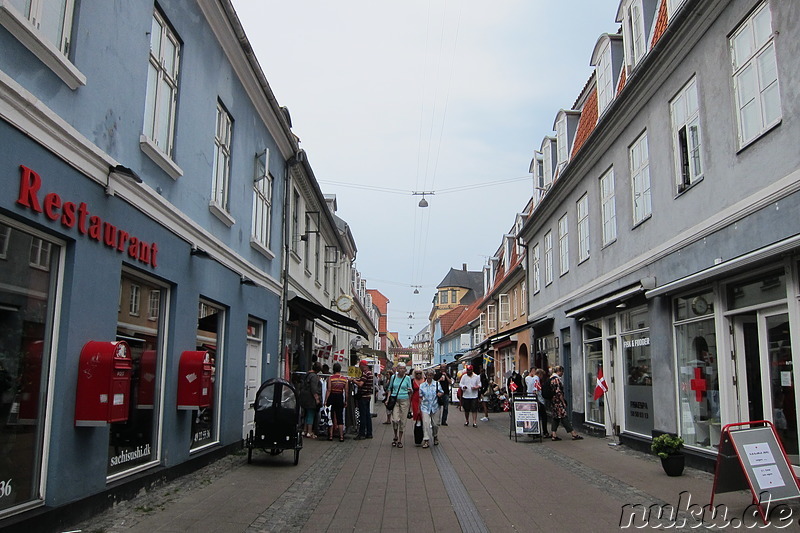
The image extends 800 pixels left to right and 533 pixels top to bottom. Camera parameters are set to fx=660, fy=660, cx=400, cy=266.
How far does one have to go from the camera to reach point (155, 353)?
871 centimetres

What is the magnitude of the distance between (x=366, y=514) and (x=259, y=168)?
8.14 m

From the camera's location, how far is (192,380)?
9.17m

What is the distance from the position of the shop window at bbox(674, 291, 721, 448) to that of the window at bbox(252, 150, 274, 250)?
823 centimetres

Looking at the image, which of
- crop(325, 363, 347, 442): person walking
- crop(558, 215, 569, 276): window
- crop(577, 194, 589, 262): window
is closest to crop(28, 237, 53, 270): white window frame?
crop(325, 363, 347, 442): person walking

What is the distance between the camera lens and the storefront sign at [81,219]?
5557mm

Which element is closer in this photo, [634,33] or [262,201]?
[634,33]

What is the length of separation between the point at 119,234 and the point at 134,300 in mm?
1115

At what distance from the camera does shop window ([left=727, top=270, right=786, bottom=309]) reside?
334 inches

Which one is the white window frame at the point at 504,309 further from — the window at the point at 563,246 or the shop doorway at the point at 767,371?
the shop doorway at the point at 767,371

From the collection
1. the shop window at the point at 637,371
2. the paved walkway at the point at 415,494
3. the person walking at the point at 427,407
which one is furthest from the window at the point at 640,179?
the person walking at the point at 427,407

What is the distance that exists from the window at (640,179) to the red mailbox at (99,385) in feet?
32.4

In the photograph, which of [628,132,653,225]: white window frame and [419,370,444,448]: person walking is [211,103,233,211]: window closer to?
[419,370,444,448]: person walking

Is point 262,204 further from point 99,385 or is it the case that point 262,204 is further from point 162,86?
point 99,385

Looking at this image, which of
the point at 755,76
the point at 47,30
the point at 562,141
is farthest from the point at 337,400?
the point at 562,141
